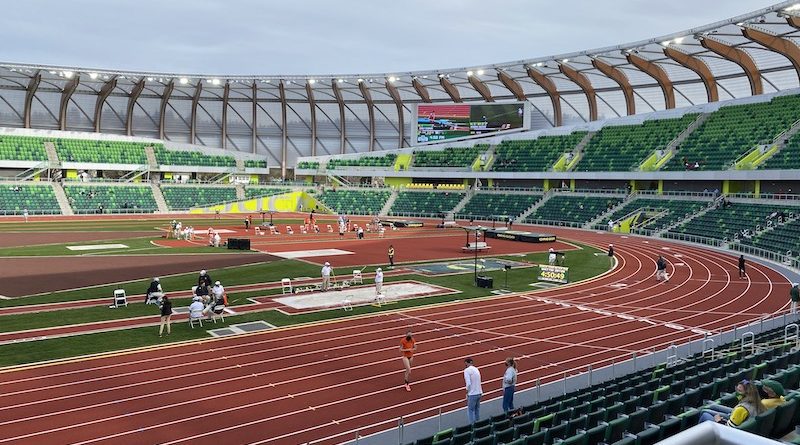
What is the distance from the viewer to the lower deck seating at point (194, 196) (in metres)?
74.9

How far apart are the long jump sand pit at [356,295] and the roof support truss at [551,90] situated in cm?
4980

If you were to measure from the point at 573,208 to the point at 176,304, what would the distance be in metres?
47.6

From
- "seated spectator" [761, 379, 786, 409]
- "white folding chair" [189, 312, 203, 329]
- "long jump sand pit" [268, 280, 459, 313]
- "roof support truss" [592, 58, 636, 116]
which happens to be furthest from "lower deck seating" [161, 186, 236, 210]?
"seated spectator" [761, 379, 786, 409]

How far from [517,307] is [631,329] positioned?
4.60 metres

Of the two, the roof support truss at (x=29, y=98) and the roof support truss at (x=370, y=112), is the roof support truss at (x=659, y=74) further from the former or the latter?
the roof support truss at (x=29, y=98)

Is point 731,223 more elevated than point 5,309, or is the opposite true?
point 731,223

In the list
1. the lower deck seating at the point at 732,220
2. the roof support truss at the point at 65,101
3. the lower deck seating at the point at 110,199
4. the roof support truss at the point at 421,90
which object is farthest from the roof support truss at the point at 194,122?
the lower deck seating at the point at 732,220

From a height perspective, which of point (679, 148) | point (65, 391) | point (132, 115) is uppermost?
point (132, 115)

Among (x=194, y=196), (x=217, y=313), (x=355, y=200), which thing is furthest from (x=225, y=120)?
(x=217, y=313)

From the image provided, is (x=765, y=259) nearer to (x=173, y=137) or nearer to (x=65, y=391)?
(x=65, y=391)

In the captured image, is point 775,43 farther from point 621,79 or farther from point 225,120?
point 225,120

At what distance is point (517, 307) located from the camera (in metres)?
23.8

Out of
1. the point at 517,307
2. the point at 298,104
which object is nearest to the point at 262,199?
the point at 298,104

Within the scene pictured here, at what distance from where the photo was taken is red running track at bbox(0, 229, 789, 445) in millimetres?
12039
